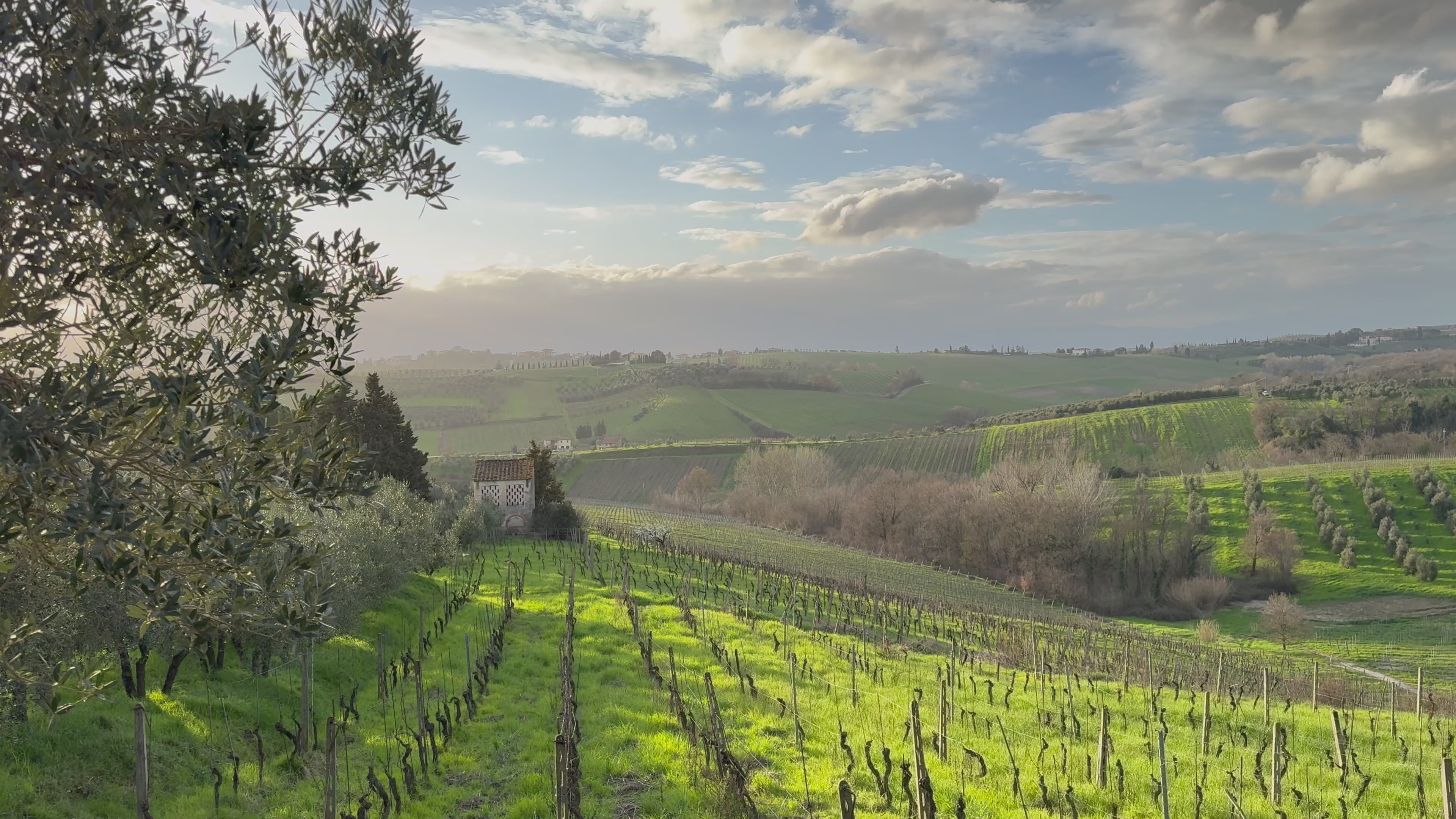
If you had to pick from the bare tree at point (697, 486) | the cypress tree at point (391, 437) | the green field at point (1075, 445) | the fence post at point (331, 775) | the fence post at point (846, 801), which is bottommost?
the bare tree at point (697, 486)

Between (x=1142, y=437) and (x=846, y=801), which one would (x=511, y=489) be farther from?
(x=1142, y=437)

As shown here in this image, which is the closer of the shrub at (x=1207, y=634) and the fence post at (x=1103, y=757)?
the fence post at (x=1103, y=757)

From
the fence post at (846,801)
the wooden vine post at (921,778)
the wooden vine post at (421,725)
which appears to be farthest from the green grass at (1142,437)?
the fence post at (846,801)

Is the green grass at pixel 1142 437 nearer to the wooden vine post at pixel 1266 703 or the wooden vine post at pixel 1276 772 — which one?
the wooden vine post at pixel 1266 703

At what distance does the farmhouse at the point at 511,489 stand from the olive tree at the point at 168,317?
2111 inches

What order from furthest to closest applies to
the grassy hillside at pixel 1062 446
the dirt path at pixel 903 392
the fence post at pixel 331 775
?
the dirt path at pixel 903 392
the grassy hillside at pixel 1062 446
the fence post at pixel 331 775

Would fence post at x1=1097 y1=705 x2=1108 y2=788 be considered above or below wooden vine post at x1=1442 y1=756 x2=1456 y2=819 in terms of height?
below

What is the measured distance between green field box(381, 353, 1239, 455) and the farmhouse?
7428 cm

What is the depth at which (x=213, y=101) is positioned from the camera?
6629mm

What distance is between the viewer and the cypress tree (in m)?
48.2

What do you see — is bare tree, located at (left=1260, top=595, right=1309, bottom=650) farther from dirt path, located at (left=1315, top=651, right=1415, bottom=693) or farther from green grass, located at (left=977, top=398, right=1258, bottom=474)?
green grass, located at (left=977, top=398, right=1258, bottom=474)

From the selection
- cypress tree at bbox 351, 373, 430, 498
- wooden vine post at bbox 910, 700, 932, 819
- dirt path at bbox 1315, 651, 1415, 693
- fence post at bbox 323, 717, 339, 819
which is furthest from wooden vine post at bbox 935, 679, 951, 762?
cypress tree at bbox 351, 373, 430, 498

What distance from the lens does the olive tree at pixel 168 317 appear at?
18.5ft

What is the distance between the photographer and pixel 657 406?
15850 centimetres
